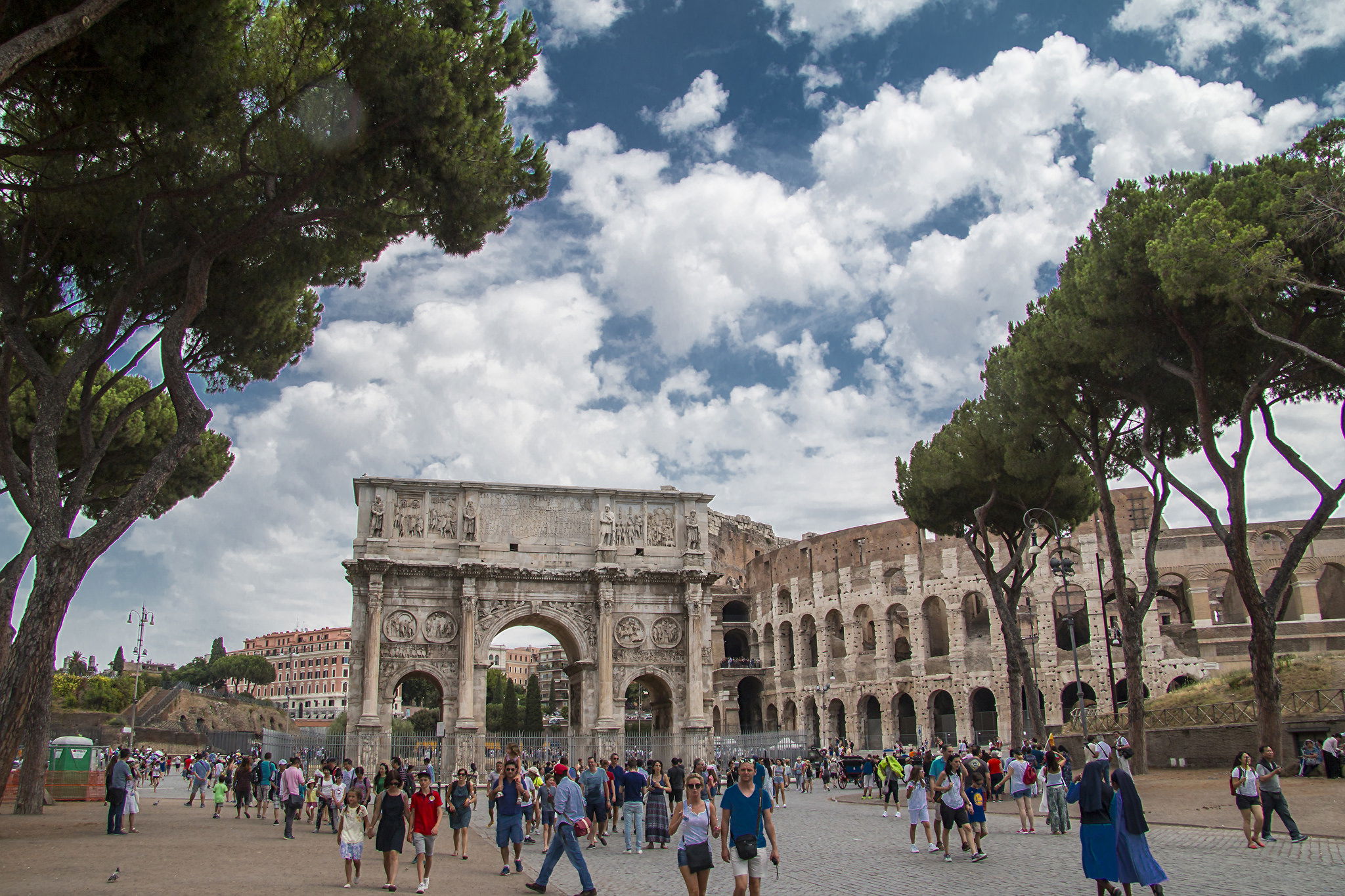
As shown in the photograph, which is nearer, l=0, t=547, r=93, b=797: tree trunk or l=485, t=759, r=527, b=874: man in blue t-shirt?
l=485, t=759, r=527, b=874: man in blue t-shirt

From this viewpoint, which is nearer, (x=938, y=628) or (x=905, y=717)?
(x=905, y=717)

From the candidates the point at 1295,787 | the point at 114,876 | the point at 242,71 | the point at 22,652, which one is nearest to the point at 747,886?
the point at 114,876

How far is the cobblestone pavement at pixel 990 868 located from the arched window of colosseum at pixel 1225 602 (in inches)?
1212

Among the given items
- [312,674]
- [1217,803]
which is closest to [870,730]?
[1217,803]

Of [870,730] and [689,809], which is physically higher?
[689,809]

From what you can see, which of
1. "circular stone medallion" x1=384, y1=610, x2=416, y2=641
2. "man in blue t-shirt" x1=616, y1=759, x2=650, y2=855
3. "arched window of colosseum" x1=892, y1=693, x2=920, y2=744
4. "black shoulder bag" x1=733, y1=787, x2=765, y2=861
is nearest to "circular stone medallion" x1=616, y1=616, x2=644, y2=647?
"circular stone medallion" x1=384, y1=610, x2=416, y2=641

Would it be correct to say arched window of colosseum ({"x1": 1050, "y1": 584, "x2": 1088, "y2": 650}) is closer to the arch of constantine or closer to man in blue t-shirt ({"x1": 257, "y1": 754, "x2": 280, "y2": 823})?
the arch of constantine

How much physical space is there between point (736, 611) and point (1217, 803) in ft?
126

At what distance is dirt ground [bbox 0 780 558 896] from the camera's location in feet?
27.5

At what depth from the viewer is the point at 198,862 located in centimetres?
1014

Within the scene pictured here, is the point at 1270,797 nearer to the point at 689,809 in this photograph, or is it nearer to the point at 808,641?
the point at 689,809

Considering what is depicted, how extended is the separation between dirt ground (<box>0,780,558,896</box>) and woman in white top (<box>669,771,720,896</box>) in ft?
8.80

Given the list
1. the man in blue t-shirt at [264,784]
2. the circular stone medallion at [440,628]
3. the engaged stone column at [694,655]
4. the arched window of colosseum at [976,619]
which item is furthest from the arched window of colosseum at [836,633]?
the man in blue t-shirt at [264,784]

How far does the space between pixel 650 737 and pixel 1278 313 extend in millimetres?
18960
